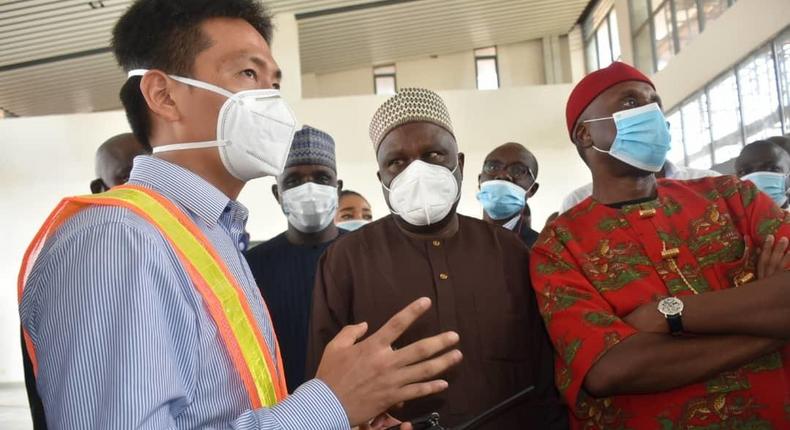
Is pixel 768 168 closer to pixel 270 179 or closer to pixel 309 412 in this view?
pixel 309 412

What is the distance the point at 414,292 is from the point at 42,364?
1011 mm

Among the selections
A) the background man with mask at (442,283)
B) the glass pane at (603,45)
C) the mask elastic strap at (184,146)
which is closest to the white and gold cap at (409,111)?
the background man with mask at (442,283)

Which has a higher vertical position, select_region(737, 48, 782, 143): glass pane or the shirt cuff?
select_region(737, 48, 782, 143): glass pane

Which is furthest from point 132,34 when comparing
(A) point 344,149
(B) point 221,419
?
(A) point 344,149

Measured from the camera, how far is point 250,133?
1372 mm

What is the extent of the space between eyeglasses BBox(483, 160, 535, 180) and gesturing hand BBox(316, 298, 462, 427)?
2.62 metres

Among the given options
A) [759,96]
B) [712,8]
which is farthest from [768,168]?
[712,8]

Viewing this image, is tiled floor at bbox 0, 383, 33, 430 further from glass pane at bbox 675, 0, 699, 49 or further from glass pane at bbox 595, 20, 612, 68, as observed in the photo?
glass pane at bbox 595, 20, 612, 68

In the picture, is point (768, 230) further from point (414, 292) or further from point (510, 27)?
point (510, 27)

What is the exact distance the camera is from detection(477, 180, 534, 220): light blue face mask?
136 inches

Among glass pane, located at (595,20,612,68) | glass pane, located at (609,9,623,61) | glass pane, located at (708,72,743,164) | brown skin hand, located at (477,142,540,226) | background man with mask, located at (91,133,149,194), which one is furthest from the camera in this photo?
glass pane, located at (595,20,612,68)

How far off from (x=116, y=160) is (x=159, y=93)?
1476 mm

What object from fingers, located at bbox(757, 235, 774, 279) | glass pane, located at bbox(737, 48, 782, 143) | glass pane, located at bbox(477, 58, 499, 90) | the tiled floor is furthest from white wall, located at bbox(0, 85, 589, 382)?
fingers, located at bbox(757, 235, 774, 279)

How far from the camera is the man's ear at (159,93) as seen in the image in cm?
131
